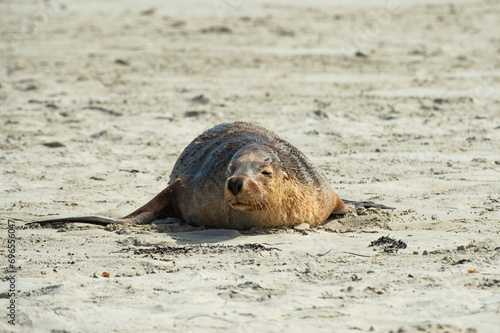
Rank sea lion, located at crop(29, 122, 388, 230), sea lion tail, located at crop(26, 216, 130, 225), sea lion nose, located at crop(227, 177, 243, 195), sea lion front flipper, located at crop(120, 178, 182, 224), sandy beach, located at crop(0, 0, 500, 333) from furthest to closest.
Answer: sea lion front flipper, located at crop(120, 178, 182, 224)
sea lion tail, located at crop(26, 216, 130, 225)
sea lion, located at crop(29, 122, 388, 230)
sea lion nose, located at crop(227, 177, 243, 195)
sandy beach, located at crop(0, 0, 500, 333)

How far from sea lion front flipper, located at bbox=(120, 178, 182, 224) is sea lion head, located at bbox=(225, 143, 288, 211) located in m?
0.72

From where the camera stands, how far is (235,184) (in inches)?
197

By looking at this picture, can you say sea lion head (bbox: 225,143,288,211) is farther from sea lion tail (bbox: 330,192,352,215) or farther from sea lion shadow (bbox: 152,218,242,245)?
sea lion tail (bbox: 330,192,352,215)

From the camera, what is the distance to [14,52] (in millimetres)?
14430

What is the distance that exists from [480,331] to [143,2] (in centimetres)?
1889

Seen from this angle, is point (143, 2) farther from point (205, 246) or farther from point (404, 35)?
point (205, 246)

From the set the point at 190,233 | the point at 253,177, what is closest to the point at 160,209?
the point at 190,233

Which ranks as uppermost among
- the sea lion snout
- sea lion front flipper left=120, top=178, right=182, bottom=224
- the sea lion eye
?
the sea lion eye

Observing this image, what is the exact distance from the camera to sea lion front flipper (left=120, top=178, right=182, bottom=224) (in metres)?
5.74

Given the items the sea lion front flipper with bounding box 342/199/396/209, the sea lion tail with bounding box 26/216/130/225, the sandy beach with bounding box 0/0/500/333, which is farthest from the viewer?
the sea lion front flipper with bounding box 342/199/396/209

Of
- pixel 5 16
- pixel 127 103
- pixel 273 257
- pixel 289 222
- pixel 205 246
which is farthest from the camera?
pixel 5 16

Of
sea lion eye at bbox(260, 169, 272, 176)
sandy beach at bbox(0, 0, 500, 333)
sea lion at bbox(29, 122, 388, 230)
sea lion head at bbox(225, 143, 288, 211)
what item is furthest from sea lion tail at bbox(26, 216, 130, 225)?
sea lion eye at bbox(260, 169, 272, 176)

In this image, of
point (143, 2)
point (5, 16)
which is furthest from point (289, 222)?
point (143, 2)

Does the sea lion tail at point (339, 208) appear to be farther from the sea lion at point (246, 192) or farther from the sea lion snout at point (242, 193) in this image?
the sea lion snout at point (242, 193)
